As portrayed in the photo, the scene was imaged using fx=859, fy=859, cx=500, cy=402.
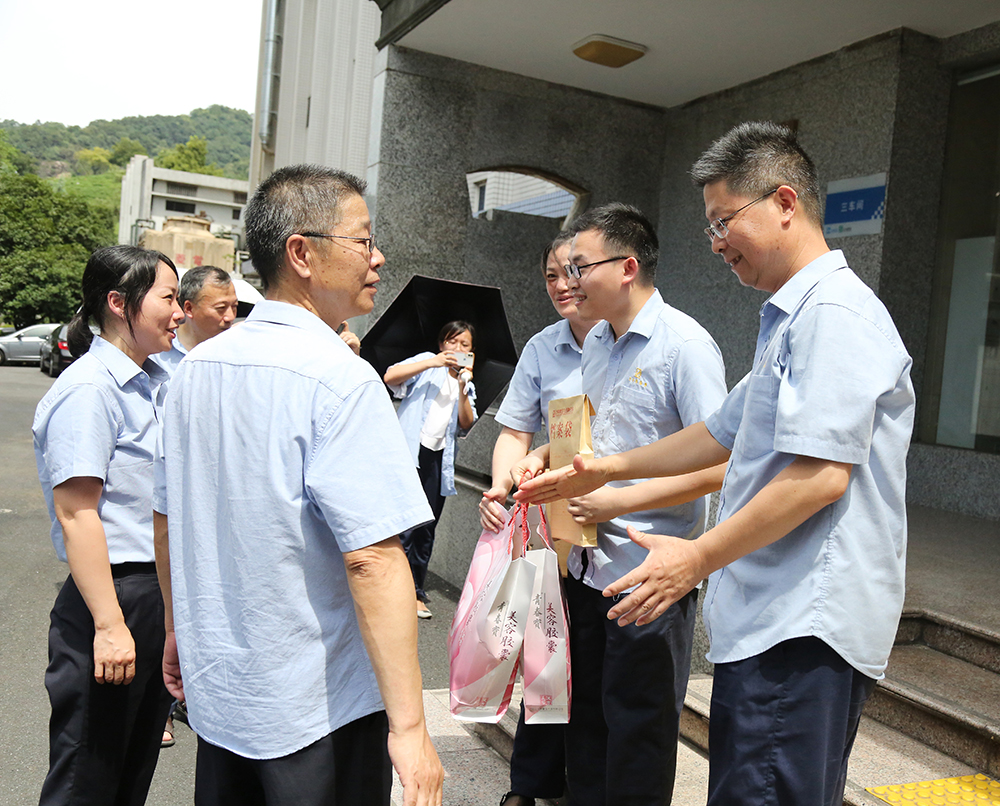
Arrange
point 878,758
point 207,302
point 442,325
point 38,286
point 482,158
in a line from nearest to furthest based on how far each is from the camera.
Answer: point 878,758, point 207,302, point 442,325, point 482,158, point 38,286

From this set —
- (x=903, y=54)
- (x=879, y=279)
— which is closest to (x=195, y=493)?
(x=879, y=279)

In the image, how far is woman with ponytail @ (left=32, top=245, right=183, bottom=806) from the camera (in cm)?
252

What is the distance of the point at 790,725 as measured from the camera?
182cm

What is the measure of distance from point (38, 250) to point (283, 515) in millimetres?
56091

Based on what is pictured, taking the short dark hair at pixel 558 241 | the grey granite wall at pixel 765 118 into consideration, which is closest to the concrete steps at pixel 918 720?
the short dark hair at pixel 558 241

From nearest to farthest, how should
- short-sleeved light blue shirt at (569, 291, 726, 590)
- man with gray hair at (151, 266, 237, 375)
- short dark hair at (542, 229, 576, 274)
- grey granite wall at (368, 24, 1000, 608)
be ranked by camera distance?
short-sleeved light blue shirt at (569, 291, 726, 590) < short dark hair at (542, 229, 576, 274) < man with gray hair at (151, 266, 237, 375) < grey granite wall at (368, 24, 1000, 608)

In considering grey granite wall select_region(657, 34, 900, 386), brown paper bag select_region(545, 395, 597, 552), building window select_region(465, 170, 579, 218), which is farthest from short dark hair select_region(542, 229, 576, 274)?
building window select_region(465, 170, 579, 218)

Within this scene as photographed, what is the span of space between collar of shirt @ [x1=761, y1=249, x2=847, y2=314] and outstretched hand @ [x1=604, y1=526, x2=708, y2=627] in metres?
0.58

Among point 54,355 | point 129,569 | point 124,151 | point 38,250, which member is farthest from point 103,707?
point 124,151

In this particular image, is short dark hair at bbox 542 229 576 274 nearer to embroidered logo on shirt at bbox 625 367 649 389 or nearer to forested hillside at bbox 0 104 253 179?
embroidered logo on shirt at bbox 625 367 649 389

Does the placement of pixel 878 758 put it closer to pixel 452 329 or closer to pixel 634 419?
pixel 634 419

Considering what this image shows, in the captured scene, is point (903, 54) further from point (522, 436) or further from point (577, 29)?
point (522, 436)

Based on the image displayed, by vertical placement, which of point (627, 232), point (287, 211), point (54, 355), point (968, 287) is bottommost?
point (54, 355)

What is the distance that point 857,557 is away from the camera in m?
1.82
